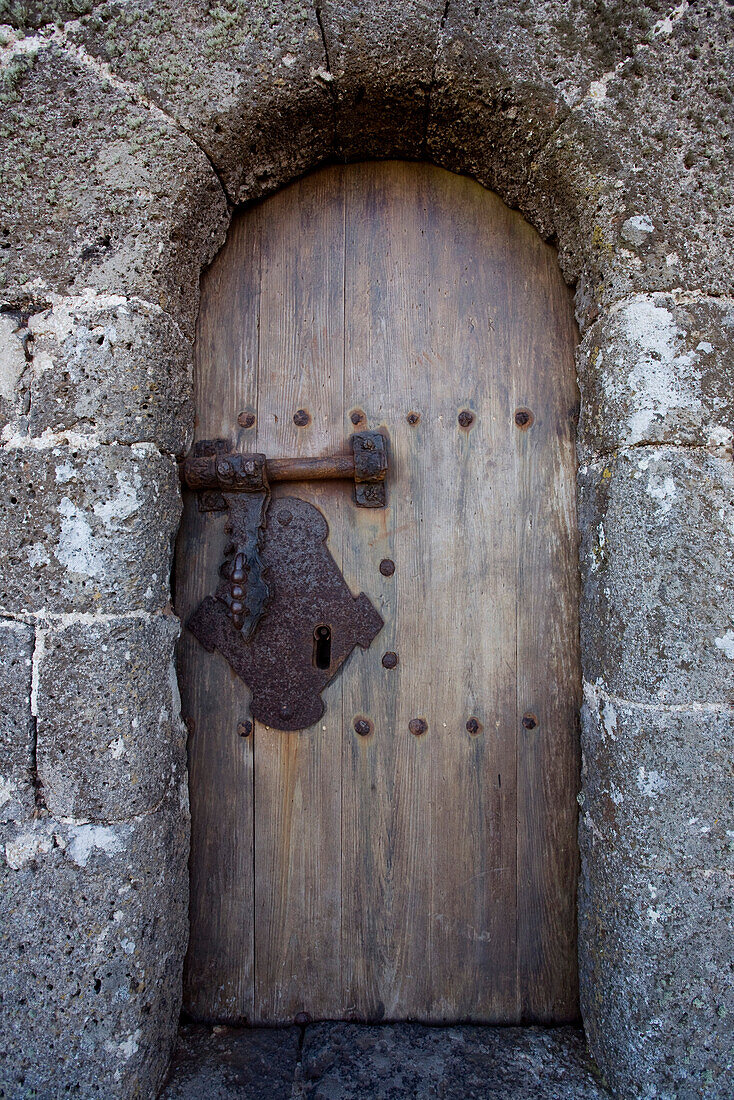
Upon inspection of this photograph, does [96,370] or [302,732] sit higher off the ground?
[96,370]

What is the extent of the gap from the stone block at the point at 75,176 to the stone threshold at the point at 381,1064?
1537mm

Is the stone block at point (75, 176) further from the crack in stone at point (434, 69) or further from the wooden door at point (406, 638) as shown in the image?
the crack in stone at point (434, 69)

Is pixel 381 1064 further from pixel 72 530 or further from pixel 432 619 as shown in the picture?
pixel 72 530

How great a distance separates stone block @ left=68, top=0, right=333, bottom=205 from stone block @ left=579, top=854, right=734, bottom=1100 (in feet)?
5.35

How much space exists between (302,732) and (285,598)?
303mm

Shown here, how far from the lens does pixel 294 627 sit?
136cm

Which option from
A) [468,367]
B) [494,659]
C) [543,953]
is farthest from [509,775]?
[468,367]

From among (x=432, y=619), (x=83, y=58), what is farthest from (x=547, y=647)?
(x=83, y=58)

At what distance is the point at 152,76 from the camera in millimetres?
1184

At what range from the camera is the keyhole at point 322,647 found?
1357mm

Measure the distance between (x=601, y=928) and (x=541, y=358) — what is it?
1182 mm

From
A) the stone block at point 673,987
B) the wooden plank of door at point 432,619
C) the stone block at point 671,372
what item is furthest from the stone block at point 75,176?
the stone block at point 673,987

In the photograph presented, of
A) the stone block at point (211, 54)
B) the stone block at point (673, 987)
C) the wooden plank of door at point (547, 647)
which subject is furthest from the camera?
the wooden plank of door at point (547, 647)

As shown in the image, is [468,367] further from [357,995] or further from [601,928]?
[357,995]
